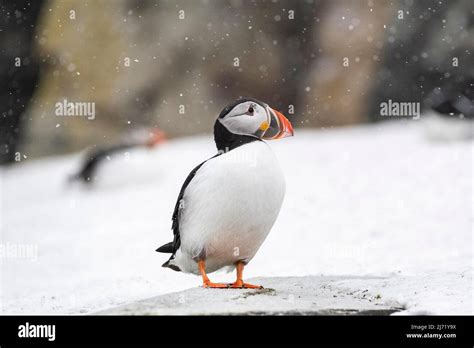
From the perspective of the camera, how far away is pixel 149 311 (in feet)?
9.61

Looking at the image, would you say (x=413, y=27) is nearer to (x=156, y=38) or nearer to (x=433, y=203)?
(x=156, y=38)

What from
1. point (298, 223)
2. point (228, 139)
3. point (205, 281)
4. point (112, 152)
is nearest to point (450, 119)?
point (298, 223)

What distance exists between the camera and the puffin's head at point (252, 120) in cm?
324

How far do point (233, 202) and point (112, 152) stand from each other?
500cm

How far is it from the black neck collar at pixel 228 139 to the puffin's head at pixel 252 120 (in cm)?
1

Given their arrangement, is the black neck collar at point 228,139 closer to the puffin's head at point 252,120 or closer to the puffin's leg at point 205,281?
the puffin's head at point 252,120

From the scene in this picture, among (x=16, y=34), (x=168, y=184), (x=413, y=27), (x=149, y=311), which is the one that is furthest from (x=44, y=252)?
(x=413, y=27)

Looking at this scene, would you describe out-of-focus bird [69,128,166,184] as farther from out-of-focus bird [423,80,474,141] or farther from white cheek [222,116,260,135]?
white cheek [222,116,260,135]

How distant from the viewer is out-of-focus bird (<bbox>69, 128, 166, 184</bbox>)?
7.91 meters

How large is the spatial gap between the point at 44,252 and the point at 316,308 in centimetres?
368

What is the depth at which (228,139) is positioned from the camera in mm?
3256

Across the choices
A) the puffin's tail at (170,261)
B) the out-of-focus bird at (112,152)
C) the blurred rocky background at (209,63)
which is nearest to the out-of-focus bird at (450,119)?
the blurred rocky background at (209,63)

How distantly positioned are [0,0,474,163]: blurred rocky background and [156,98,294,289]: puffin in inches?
284

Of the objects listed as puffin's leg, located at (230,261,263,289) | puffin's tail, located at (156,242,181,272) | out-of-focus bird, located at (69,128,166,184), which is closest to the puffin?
puffin's leg, located at (230,261,263,289)
